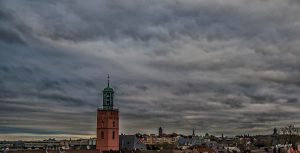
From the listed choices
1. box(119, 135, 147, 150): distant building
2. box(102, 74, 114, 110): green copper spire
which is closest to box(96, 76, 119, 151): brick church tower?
box(102, 74, 114, 110): green copper spire

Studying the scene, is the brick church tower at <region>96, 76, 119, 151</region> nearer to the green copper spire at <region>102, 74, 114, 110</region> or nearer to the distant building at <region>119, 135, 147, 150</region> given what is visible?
the green copper spire at <region>102, 74, 114, 110</region>

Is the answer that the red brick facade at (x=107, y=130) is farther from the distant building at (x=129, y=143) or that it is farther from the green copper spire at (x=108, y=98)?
the distant building at (x=129, y=143)

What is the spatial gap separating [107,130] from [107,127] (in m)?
0.69

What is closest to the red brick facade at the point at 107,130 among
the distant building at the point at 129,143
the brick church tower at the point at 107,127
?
the brick church tower at the point at 107,127

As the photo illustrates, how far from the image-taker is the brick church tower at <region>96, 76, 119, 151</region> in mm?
118938

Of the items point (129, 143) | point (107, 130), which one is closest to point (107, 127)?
point (107, 130)

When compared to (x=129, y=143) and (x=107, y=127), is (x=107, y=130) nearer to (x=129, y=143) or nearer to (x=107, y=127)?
(x=107, y=127)

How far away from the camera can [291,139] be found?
505ft

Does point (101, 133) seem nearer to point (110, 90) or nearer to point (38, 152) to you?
point (110, 90)

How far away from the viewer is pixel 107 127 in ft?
393

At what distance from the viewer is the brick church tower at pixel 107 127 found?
11894 centimetres

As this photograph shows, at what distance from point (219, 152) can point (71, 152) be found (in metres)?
63.9

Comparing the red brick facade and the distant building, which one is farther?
the distant building

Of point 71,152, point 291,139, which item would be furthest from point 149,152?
point 291,139
